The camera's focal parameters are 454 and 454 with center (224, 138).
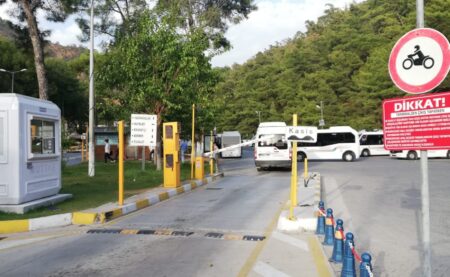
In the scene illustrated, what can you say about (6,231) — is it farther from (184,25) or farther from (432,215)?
(184,25)

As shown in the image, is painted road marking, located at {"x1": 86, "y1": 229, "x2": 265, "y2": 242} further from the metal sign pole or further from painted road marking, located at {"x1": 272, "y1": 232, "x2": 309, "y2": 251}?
the metal sign pole

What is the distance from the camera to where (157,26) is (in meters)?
22.0

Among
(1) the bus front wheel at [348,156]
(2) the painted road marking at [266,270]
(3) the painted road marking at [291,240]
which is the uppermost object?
(1) the bus front wheel at [348,156]

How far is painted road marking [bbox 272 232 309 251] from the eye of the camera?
24.1ft

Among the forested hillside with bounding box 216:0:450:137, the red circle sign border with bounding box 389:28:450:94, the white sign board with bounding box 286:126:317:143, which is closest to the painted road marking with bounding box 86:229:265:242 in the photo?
the white sign board with bounding box 286:126:317:143

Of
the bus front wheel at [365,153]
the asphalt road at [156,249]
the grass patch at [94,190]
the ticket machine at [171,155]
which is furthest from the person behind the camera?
the bus front wheel at [365,153]

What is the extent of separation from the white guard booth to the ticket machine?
4614mm

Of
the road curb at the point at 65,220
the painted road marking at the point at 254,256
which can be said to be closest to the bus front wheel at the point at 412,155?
the road curb at the point at 65,220

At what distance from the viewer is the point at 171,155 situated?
15344mm

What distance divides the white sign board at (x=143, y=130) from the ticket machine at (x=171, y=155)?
1.65m

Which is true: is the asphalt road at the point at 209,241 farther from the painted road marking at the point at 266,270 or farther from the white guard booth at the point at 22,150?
the white guard booth at the point at 22,150

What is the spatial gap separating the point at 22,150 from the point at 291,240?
645cm

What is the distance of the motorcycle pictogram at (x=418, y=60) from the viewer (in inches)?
154

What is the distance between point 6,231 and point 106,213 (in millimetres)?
1987
